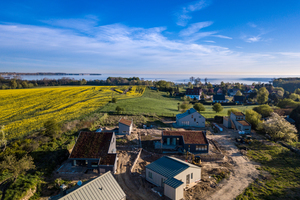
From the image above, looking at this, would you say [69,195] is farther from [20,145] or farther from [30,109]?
[30,109]

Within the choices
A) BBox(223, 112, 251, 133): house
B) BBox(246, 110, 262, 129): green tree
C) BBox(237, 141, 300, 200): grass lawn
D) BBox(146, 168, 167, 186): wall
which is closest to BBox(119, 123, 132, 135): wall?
BBox(146, 168, 167, 186): wall

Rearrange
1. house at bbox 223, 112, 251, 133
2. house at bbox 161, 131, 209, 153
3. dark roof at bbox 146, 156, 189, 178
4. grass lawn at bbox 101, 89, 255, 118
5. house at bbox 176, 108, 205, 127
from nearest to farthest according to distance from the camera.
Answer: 1. dark roof at bbox 146, 156, 189, 178
2. house at bbox 161, 131, 209, 153
3. house at bbox 223, 112, 251, 133
4. house at bbox 176, 108, 205, 127
5. grass lawn at bbox 101, 89, 255, 118

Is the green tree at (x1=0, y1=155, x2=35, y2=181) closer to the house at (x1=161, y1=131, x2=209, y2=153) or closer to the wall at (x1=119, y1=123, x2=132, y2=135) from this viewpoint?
the wall at (x1=119, y1=123, x2=132, y2=135)

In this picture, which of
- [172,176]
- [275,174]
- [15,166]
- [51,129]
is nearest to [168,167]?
[172,176]

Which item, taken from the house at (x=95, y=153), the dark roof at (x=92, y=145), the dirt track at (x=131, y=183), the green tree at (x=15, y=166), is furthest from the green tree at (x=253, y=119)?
the green tree at (x=15, y=166)

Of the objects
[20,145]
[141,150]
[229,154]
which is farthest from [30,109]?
→ [229,154]

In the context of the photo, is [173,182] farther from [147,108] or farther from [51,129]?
[147,108]
